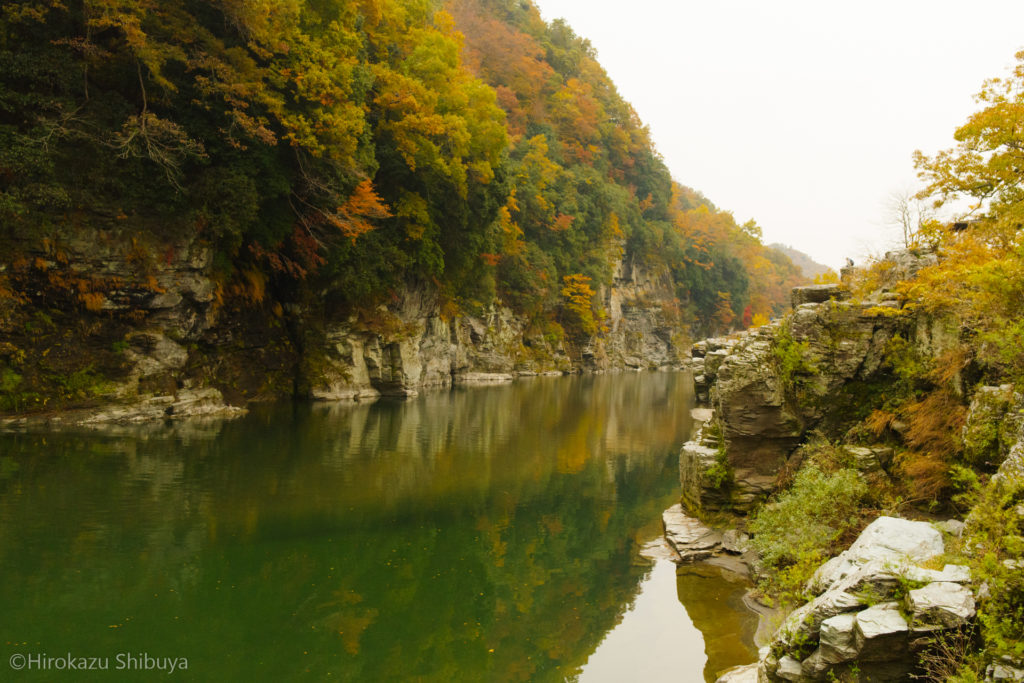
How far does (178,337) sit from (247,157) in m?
6.42

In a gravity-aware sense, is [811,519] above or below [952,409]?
below

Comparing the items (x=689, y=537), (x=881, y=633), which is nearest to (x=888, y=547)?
(x=881, y=633)

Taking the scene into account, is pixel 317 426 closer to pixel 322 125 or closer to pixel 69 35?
pixel 322 125

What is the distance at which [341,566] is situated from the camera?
30.5ft

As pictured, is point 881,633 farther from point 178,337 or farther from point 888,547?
point 178,337

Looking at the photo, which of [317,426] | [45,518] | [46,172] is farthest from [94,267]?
[45,518]

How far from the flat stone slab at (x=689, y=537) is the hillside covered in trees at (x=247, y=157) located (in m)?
16.4

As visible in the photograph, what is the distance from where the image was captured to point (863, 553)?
5719 millimetres

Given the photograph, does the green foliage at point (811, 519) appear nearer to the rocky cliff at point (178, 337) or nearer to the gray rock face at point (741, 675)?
the gray rock face at point (741, 675)

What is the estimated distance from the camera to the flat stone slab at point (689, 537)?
34.9ft

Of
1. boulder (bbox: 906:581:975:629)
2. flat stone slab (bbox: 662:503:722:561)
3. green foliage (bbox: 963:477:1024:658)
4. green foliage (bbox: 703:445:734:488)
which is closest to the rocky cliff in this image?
flat stone slab (bbox: 662:503:722:561)

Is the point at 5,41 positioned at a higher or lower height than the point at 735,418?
higher

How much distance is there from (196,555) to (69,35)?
15831 millimetres

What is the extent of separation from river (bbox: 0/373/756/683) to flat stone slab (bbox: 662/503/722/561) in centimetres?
50
